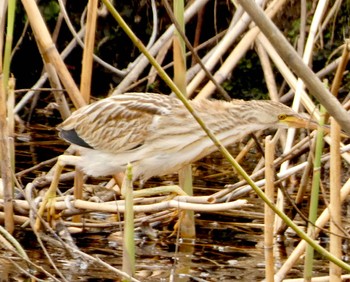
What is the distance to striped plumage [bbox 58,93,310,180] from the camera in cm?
395

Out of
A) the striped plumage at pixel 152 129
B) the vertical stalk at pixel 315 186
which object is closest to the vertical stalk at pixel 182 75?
the striped plumage at pixel 152 129

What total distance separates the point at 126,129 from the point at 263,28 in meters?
2.47

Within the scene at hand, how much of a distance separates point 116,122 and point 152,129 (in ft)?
0.77

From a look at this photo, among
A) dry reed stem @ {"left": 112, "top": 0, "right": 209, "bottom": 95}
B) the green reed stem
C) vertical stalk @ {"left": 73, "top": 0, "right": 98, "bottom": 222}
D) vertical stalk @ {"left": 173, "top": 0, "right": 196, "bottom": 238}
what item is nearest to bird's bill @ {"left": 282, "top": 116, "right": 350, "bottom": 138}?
vertical stalk @ {"left": 173, "top": 0, "right": 196, "bottom": 238}

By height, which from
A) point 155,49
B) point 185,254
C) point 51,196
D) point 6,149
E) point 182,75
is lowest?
point 185,254

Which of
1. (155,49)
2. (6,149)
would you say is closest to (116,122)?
(6,149)

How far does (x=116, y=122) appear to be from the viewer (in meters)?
4.23

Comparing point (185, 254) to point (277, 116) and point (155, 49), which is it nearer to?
point (277, 116)

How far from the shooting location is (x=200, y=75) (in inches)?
185

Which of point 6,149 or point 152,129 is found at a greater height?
point 152,129

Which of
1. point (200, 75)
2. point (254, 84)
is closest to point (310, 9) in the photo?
point (254, 84)

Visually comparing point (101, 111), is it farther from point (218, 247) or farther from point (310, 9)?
point (310, 9)

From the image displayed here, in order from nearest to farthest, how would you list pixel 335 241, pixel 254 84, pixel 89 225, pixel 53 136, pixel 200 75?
pixel 335 241 < pixel 89 225 < pixel 200 75 < pixel 53 136 < pixel 254 84

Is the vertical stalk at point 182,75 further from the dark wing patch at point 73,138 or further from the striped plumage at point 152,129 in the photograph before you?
the dark wing patch at point 73,138
